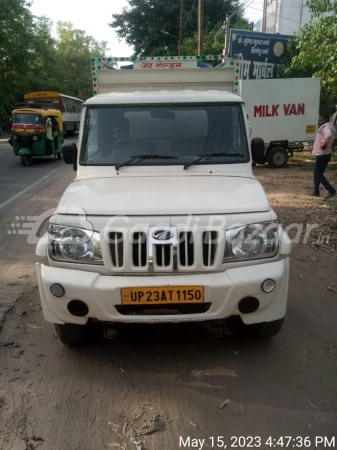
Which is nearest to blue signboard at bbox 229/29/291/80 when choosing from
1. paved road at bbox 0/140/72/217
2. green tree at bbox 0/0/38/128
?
paved road at bbox 0/140/72/217

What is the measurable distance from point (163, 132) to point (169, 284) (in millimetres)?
1872

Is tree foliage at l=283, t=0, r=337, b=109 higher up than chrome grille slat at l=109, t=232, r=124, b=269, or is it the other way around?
tree foliage at l=283, t=0, r=337, b=109

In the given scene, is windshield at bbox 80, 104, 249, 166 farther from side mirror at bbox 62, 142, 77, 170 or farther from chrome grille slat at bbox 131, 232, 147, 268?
chrome grille slat at bbox 131, 232, 147, 268

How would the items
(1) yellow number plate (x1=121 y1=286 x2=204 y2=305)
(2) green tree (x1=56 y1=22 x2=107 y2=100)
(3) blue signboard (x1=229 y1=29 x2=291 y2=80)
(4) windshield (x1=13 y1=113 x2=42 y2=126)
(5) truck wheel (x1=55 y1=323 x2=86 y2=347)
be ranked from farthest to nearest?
(2) green tree (x1=56 y1=22 x2=107 y2=100), (3) blue signboard (x1=229 y1=29 x2=291 y2=80), (4) windshield (x1=13 y1=113 x2=42 y2=126), (5) truck wheel (x1=55 y1=323 x2=86 y2=347), (1) yellow number plate (x1=121 y1=286 x2=204 y2=305)

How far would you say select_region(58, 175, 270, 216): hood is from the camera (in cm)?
321

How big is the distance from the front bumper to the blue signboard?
17.2 m

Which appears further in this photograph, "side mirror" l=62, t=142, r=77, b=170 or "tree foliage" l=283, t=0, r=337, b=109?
"tree foliage" l=283, t=0, r=337, b=109

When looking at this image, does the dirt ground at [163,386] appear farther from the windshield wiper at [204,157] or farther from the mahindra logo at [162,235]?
the windshield wiper at [204,157]

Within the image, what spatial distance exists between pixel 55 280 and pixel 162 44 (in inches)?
1329

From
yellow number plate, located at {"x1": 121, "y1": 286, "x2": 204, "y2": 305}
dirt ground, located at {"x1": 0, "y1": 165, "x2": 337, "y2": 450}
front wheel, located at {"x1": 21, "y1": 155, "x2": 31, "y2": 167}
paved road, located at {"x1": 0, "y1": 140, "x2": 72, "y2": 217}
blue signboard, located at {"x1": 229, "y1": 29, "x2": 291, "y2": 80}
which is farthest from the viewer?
blue signboard, located at {"x1": 229, "y1": 29, "x2": 291, "y2": 80}

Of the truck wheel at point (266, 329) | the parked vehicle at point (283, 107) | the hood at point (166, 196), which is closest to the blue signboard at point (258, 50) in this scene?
the parked vehicle at point (283, 107)

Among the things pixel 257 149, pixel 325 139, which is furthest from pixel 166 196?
pixel 325 139

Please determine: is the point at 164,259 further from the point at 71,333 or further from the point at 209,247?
the point at 71,333

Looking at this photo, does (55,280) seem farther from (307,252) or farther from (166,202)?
(307,252)
